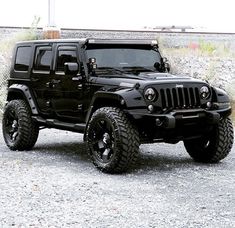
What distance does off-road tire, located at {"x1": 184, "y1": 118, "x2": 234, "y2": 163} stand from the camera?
891cm

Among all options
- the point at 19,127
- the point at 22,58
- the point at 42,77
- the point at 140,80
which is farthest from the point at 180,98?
the point at 22,58

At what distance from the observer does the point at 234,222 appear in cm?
601

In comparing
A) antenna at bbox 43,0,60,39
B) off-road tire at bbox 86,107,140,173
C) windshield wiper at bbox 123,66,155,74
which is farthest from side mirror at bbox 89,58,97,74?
antenna at bbox 43,0,60,39

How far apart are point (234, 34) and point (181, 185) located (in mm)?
22181

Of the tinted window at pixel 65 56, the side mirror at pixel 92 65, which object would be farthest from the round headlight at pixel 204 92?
the tinted window at pixel 65 56

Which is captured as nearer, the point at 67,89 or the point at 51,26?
the point at 67,89

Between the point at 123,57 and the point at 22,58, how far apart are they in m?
2.09

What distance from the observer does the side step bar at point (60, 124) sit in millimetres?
8929

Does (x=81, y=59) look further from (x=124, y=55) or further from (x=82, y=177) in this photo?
(x=82, y=177)

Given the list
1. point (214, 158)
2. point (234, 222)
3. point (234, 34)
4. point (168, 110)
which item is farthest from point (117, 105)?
A: point (234, 34)

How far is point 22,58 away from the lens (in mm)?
10406

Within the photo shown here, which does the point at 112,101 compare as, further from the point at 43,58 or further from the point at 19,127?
the point at 19,127

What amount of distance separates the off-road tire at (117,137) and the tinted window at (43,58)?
172 centimetres

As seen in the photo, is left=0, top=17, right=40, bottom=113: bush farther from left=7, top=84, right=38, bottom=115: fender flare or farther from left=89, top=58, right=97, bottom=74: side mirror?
left=89, top=58, right=97, bottom=74: side mirror
